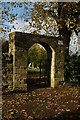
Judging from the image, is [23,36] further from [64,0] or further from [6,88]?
[64,0]

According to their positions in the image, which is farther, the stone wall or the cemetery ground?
the stone wall

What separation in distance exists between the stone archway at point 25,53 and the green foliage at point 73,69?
0.65 metres

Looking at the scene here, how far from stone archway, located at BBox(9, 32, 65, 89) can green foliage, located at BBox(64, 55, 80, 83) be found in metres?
0.65

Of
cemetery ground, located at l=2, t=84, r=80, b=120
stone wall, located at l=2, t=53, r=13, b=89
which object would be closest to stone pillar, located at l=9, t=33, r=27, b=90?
stone wall, located at l=2, t=53, r=13, b=89

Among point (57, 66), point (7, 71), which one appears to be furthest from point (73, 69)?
point (7, 71)

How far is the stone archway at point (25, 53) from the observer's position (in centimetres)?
916

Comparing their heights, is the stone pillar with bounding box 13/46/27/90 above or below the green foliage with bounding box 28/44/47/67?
below

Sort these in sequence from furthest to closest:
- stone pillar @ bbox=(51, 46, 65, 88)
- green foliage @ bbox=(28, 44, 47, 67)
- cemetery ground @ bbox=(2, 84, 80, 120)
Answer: green foliage @ bbox=(28, 44, 47, 67) < stone pillar @ bbox=(51, 46, 65, 88) < cemetery ground @ bbox=(2, 84, 80, 120)

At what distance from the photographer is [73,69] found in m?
11.0

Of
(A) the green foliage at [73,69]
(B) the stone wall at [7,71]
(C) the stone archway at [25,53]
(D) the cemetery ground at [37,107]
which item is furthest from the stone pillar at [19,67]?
(A) the green foliage at [73,69]

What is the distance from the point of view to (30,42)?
959 cm

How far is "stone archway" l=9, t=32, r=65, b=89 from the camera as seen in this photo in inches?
360

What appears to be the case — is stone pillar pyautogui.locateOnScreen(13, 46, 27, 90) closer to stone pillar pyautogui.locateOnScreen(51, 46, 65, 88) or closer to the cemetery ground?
the cemetery ground

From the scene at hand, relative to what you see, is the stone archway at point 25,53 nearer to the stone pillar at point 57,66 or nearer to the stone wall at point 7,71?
the stone pillar at point 57,66
